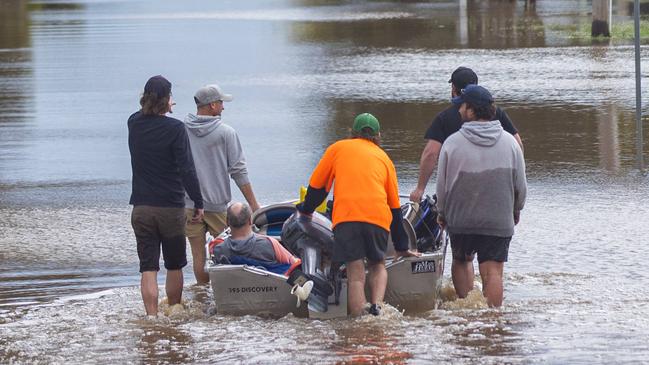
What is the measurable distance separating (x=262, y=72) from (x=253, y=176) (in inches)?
517

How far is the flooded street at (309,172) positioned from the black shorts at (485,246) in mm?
348

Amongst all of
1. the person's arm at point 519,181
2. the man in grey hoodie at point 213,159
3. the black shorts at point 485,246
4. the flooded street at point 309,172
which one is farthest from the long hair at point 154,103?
the person's arm at point 519,181

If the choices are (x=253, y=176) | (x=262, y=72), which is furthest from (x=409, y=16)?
(x=253, y=176)

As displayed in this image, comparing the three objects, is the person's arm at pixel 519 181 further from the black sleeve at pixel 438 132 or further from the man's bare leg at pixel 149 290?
the man's bare leg at pixel 149 290

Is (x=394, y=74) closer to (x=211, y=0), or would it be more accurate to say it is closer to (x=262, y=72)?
(x=262, y=72)

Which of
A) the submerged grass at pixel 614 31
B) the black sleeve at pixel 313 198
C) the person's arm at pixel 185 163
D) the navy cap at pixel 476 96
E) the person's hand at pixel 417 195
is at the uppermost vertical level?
the navy cap at pixel 476 96

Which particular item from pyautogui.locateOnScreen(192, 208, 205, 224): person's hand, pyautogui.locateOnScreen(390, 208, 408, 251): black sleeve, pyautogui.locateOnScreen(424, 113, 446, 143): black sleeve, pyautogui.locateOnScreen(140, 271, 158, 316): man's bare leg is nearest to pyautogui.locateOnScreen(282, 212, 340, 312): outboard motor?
pyautogui.locateOnScreen(390, 208, 408, 251): black sleeve

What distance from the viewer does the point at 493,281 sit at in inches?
345

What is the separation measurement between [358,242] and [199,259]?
1.94m

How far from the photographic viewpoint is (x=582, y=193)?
13461 millimetres

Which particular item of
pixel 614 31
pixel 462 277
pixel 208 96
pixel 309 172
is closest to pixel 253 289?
pixel 462 277

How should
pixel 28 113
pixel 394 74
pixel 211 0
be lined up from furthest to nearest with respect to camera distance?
pixel 211 0 → pixel 394 74 → pixel 28 113

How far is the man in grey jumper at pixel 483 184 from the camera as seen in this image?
28.6 ft

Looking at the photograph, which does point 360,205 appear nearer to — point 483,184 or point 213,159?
point 483,184
